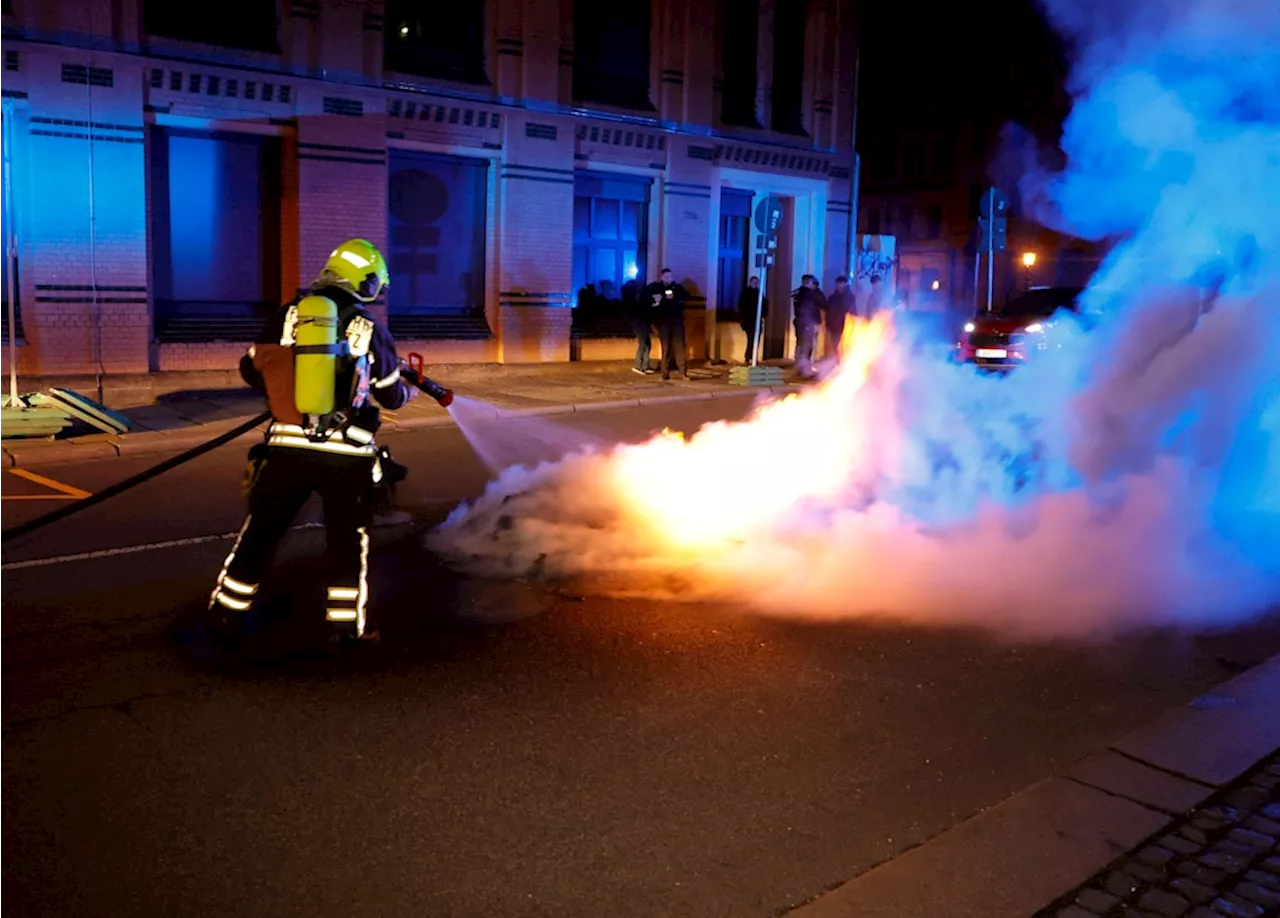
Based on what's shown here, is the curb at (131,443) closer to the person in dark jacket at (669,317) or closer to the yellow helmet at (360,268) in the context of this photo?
the person in dark jacket at (669,317)

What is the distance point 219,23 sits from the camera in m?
17.9

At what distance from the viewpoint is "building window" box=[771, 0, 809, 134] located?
25703 mm

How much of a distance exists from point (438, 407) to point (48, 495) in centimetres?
612

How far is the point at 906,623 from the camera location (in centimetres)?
666

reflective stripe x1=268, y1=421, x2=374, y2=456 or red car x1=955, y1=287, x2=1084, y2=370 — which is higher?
red car x1=955, y1=287, x2=1084, y2=370

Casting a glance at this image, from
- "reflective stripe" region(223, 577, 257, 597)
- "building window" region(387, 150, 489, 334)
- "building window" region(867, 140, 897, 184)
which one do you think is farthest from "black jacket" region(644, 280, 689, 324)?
"building window" region(867, 140, 897, 184)

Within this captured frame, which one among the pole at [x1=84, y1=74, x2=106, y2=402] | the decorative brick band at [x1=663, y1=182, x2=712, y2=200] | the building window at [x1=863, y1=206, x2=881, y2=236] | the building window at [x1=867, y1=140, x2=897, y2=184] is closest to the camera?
the pole at [x1=84, y1=74, x2=106, y2=402]

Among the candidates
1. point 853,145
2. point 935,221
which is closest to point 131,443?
point 853,145

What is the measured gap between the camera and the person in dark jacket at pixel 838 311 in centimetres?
2302

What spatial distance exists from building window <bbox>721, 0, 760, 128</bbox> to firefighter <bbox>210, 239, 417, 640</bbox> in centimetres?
2016

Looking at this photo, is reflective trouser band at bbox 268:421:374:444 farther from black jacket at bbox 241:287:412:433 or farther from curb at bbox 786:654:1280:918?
curb at bbox 786:654:1280:918

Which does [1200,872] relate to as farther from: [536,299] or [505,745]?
[536,299]

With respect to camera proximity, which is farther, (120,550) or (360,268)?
(120,550)

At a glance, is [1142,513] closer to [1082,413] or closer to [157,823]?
[1082,413]
